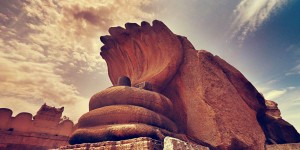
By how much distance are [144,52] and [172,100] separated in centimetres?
204

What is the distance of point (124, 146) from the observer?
3.96 meters

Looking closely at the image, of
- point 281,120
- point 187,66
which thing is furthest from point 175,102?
point 281,120

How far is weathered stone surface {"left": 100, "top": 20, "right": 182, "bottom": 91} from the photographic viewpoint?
6.77 metres

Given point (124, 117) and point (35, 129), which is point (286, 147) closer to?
point (124, 117)

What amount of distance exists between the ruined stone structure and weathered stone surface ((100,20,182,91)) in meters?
4.39

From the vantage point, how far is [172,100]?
678cm

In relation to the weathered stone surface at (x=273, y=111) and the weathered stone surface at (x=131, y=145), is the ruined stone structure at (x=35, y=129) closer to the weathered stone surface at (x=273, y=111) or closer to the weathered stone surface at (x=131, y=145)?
the weathered stone surface at (x=131, y=145)

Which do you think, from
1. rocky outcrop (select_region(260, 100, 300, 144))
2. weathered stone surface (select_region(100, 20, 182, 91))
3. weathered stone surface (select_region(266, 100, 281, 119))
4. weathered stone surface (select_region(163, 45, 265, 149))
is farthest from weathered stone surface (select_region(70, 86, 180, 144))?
weathered stone surface (select_region(266, 100, 281, 119))

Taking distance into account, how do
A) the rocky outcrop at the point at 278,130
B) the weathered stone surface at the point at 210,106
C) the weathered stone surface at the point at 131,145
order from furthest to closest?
the rocky outcrop at the point at 278,130 → the weathered stone surface at the point at 210,106 → the weathered stone surface at the point at 131,145

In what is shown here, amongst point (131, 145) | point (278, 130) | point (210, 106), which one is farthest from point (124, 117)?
point (278, 130)

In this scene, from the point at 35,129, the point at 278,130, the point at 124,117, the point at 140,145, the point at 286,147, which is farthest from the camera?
the point at 35,129

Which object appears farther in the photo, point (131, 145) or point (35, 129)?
point (35, 129)

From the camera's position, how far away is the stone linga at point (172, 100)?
4.73 metres

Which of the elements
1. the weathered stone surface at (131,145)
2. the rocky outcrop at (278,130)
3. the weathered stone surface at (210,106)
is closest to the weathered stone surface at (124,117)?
the weathered stone surface at (131,145)
